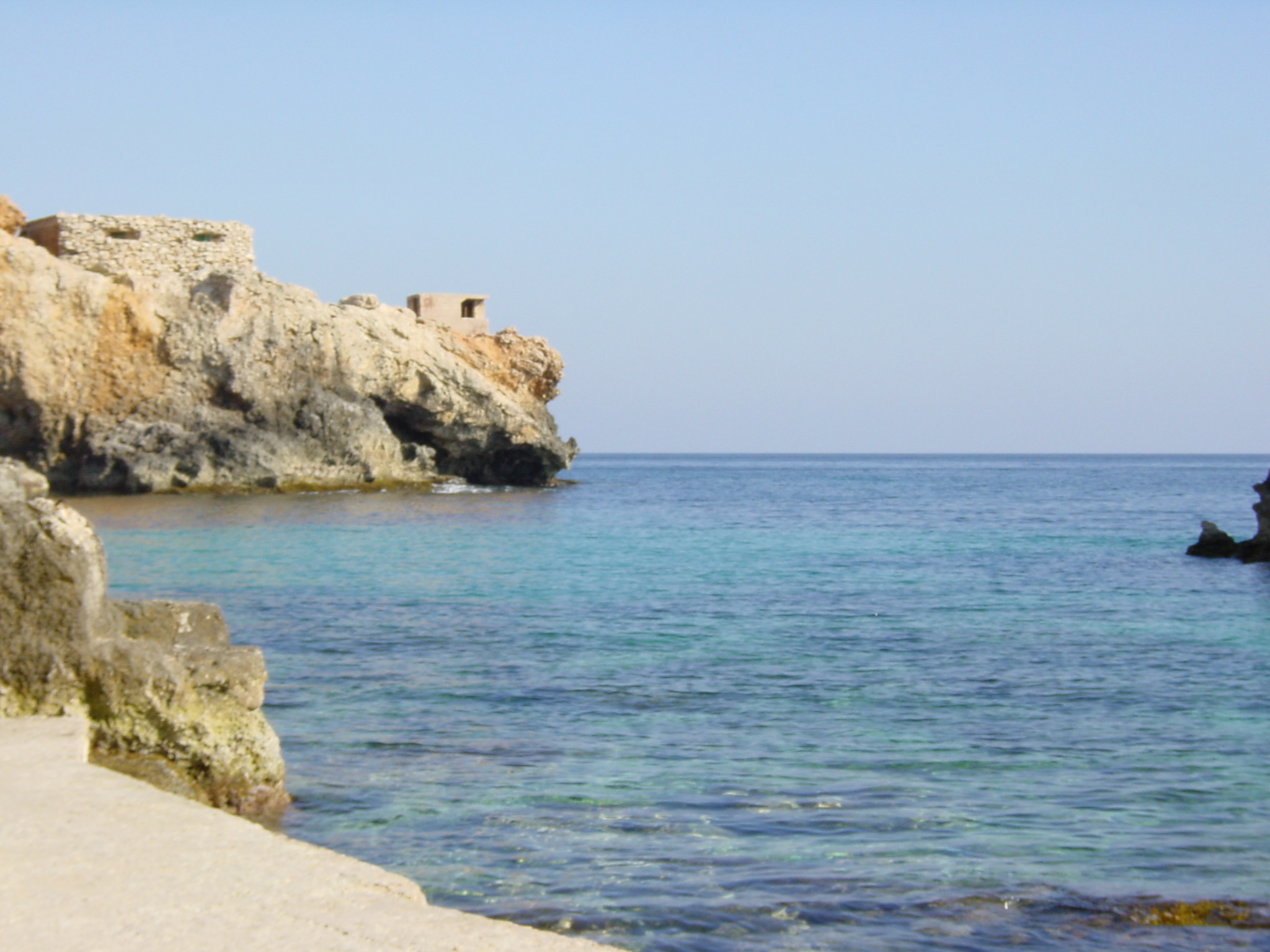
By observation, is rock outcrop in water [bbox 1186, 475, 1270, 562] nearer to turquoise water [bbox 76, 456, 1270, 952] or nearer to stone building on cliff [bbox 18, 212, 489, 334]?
turquoise water [bbox 76, 456, 1270, 952]

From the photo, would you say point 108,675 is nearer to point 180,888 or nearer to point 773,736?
point 180,888

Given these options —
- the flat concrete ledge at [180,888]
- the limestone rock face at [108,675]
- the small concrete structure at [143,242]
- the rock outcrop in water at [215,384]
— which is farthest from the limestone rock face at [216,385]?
the flat concrete ledge at [180,888]

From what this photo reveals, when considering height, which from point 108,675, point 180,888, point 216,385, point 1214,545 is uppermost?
point 216,385

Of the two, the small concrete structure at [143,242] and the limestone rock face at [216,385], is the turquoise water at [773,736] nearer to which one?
the limestone rock face at [216,385]

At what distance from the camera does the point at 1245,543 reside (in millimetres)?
26125

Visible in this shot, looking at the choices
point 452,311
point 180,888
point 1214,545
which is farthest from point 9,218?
point 180,888

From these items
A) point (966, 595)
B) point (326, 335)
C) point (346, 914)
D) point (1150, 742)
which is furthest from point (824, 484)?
Answer: point (346, 914)

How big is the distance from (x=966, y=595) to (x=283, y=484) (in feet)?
97.1

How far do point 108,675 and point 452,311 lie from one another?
47304 mm

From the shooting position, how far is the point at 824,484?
77.9 metres

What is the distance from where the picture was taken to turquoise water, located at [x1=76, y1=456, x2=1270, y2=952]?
20.6 ft

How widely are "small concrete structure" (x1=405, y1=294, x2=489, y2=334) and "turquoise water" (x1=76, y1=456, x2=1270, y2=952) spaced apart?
2924 cm

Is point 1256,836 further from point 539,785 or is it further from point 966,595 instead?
point 966,595

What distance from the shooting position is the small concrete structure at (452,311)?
173ft
